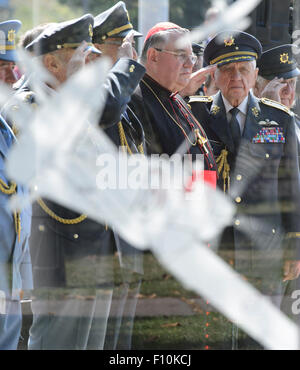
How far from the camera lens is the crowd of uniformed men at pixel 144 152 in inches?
76.0

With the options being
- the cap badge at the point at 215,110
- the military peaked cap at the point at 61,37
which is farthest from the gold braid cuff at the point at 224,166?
the military peaked cap at the point at 61,37

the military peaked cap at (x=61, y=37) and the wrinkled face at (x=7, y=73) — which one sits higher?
the military peaked cap at (x=61, y=37)

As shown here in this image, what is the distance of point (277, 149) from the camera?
2348 mm

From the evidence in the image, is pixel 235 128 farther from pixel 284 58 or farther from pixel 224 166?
pixel 284 58

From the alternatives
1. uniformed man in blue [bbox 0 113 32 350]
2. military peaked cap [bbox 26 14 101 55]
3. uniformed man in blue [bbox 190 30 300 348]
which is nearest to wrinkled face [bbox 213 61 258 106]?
uniformed man in blue [bbox 190 30 300 348]

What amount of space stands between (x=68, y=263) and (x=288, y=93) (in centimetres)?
106

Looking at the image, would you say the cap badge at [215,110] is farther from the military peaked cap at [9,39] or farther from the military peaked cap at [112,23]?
the military peaked cap at [9,39]

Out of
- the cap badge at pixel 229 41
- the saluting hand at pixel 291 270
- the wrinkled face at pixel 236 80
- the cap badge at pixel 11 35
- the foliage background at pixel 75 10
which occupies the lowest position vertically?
the saluting hand at pixel 291 270

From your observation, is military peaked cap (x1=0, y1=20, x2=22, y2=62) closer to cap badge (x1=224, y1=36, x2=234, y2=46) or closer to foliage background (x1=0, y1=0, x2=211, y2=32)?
foliage background (x1=0, y1=0, x2=211, y2=32)

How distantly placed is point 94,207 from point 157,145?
0.35 metres

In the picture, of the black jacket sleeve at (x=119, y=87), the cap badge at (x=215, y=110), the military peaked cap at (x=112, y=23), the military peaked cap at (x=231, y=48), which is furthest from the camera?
the cap badge at (x=215, y=110)

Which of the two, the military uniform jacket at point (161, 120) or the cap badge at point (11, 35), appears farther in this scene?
the military uniform jacket at point (161, 120)

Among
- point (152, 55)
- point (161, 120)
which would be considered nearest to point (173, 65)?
point (152, 55)

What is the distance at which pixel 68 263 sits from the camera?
2.03 metres
